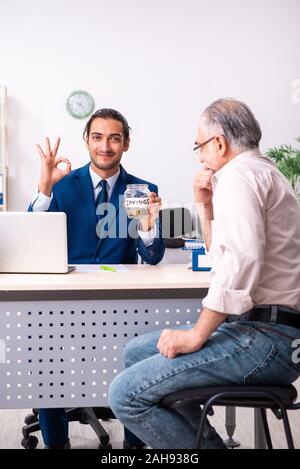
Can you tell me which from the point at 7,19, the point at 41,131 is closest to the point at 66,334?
the point at 41,131

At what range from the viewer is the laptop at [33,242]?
7.30 feet

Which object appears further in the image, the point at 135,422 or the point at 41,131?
the point at 41,131

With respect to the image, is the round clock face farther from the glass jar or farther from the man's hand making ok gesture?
the glass jar

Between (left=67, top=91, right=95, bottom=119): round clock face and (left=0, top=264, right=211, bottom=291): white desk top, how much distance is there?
13.1 feet

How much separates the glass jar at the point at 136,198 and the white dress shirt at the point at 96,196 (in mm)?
326

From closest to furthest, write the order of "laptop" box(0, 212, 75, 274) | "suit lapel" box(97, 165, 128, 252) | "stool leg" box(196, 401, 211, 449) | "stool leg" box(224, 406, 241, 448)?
"stool leg" box(196, 401, 211, 449) < "laptop" box(0, 212, 75, 274) < "stool leg" box(224, 406, 241, 448) < "suit lapel" box(97, 165, 128, 252)

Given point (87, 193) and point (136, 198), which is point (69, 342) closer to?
point (136, 198)

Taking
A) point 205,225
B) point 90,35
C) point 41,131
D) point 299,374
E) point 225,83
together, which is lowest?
point 299,374

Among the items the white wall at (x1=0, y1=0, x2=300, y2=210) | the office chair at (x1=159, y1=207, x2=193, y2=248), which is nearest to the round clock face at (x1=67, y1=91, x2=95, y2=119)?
the white wall at (x1=0, y1=0, x2=300, y2=210)

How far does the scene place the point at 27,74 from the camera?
598cm

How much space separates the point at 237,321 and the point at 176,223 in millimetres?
3488

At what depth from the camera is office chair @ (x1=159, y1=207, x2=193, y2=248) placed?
5.06 metres
